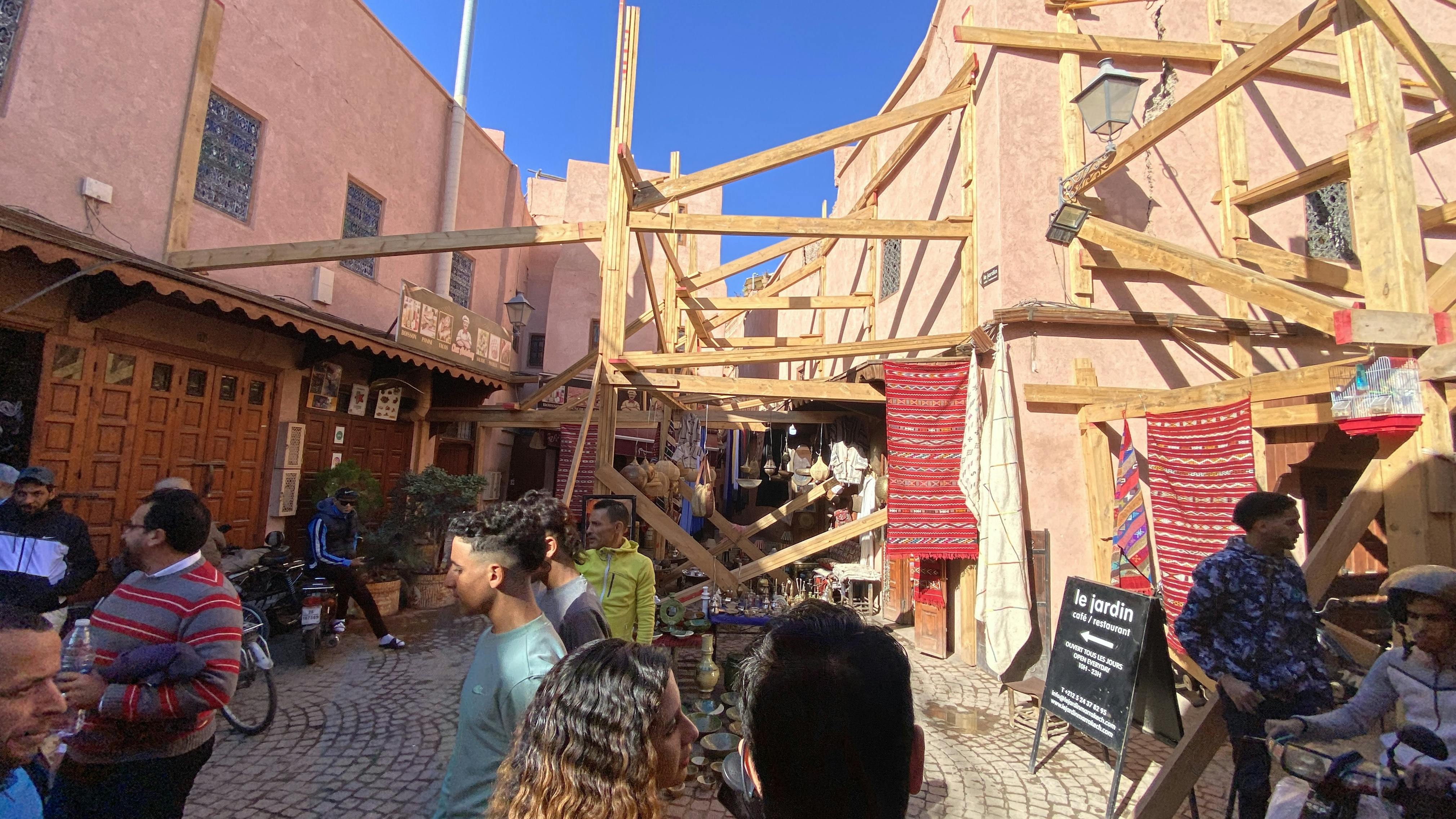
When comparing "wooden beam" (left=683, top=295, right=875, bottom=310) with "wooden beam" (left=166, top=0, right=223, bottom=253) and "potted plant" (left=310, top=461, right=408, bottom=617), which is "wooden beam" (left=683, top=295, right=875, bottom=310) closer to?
"potted plant" (left=310, top=461, right=408, bottom=617)

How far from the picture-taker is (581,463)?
33.6ft

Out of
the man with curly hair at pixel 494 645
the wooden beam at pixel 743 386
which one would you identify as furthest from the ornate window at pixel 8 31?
the man with curly hair at pixel 494 645

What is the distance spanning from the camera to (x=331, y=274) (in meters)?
9.09

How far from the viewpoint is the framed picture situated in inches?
352

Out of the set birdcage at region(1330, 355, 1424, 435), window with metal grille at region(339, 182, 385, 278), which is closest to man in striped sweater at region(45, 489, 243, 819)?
birdcage at region(1330, 355, 1424, 435)

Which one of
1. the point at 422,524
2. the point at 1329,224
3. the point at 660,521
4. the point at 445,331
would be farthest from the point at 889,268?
the point at 422,524

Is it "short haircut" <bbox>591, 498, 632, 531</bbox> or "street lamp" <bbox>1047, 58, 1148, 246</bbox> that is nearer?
"short haircut" <bbox>591, 498, 632, 531</bbox>

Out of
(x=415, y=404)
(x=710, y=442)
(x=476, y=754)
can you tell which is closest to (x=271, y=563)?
(x=415, y=404)

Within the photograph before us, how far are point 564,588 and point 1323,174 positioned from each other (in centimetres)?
712

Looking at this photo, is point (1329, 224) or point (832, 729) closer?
point (832, 729)

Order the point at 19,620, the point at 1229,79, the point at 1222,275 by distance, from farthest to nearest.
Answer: the point at 1229,79, the point at 1222,275, the point at 19,620

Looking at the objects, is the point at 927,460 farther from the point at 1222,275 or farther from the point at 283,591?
the point at 283,591

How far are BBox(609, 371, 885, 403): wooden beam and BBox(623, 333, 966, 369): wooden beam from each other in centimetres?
13

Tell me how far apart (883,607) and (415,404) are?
815 centimetres
